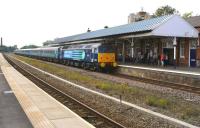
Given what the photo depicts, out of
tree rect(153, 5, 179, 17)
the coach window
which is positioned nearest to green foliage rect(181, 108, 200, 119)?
the coach window

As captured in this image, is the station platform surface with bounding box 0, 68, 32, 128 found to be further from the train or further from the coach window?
the coach window

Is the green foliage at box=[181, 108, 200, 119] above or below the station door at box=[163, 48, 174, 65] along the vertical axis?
below

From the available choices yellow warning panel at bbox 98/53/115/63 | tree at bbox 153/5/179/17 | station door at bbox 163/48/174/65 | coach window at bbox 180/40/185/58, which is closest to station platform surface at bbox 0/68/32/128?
yellow warning panel at bbox 98/53/115/63

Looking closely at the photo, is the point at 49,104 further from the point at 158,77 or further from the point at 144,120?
the point at 158,77

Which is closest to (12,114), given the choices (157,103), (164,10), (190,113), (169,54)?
(157,103)

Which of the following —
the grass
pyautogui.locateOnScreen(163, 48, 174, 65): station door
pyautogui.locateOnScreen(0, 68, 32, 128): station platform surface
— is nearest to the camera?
pyautogui.locateOnScreen(0, 68, 32, 128): station platform surface

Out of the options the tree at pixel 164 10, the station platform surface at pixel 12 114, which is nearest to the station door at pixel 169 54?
the station platform surface at pixel 12 114

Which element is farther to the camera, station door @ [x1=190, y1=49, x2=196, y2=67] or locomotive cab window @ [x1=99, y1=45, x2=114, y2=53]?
station door @ [x1=190, y1=49, x2=196, y2=67]

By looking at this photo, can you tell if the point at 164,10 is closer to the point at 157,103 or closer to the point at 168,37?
the point at 168,37

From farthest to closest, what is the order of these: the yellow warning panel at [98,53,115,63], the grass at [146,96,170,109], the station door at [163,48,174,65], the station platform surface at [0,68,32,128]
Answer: the station door at [163,48,174,65] → the yellow warning panel at [98,53,115,63] → the grass at [146,96,170,109] → the station platform surface at [0,68,32,128]

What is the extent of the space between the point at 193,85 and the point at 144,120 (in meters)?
11.7

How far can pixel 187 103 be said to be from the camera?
47.1 feet

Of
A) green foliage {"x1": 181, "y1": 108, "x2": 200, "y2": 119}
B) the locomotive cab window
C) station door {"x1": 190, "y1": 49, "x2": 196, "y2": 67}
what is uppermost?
the locomotive cab window

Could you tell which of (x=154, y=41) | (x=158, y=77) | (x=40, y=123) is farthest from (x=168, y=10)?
(x=40, y=123)
